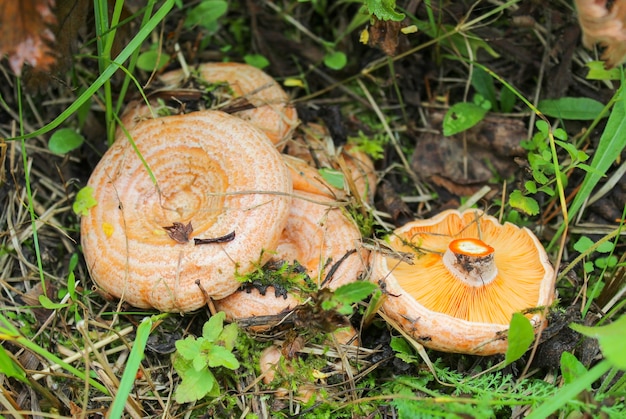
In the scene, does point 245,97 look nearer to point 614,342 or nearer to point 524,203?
point 524,203

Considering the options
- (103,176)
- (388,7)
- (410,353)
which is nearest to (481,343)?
(410,353)

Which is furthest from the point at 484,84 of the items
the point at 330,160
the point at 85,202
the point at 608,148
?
the point at 85,202

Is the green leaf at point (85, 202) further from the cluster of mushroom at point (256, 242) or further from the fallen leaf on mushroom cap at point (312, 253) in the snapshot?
the fallen leaf on mushroom cap at point (312, 253)

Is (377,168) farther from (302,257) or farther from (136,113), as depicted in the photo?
(136,113)

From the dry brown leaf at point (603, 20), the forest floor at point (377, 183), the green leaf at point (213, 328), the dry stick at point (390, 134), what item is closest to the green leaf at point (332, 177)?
the forest floor at point (377, 183)

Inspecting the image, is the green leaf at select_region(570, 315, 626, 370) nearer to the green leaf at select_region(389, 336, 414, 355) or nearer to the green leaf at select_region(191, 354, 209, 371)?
the green leaf at select_region(389, 336, 414, 355)

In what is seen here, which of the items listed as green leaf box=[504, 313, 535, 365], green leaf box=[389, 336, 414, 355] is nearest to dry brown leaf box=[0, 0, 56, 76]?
green leaf box=[389, 336, 414, 355]
